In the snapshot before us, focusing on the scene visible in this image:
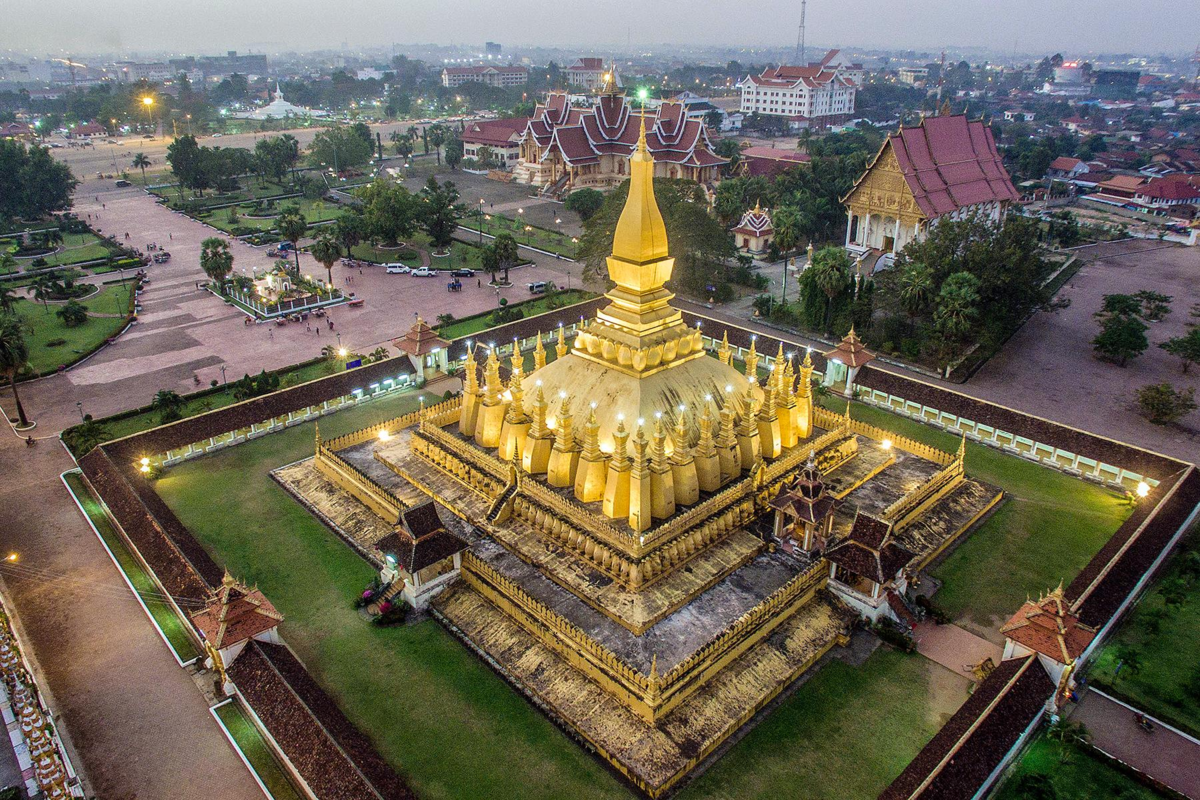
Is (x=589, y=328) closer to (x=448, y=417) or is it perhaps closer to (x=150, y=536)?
(x=448, y=417)

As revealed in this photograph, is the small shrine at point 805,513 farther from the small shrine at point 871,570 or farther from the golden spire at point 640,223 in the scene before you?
the golden spire at point 640,223

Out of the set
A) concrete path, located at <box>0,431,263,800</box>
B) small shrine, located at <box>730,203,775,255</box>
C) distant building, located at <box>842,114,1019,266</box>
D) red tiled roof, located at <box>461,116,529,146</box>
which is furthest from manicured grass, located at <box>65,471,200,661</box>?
red tiled roof, located at <box>461,116,529,146</box>

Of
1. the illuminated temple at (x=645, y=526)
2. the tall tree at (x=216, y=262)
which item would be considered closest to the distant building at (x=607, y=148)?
the tall tree at (x=216, y=262)

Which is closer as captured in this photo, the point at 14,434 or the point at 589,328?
the point at 589,328

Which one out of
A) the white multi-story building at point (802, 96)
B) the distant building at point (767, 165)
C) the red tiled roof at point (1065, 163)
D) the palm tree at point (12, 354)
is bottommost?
the palm tree at point (12, 354)

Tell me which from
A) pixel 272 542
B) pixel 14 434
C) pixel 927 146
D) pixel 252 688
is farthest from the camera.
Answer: pixel 927 146

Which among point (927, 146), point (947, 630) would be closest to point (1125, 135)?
point (927, 146)
